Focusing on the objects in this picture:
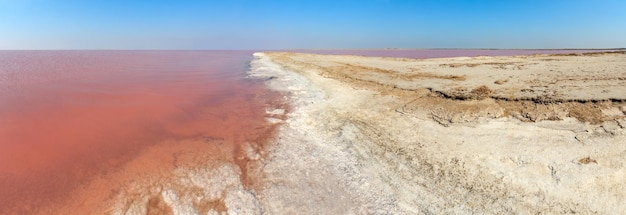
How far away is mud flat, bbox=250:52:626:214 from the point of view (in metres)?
4.16

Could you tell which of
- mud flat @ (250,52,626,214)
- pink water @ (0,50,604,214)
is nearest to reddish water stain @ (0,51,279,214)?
pink water @ (0,50,604,214)

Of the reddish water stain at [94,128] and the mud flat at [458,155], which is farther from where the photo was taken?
the reddish water stain at [94,128]

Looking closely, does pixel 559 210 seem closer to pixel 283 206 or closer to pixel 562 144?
pixel 562 144

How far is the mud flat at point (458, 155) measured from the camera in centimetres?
416

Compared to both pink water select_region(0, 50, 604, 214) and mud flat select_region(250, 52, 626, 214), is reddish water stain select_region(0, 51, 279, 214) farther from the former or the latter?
mud flat select_region(250, 52, 626, 214)

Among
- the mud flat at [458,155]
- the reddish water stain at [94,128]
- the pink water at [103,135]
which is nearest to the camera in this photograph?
the mud flat at [458,155]

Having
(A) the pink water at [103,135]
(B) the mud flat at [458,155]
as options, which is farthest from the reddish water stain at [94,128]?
(B) the mud flat at [458,155]

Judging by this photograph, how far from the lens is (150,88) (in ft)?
41.3

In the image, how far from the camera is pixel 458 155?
536cm

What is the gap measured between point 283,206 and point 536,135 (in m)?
4.69

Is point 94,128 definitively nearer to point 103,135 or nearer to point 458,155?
point 103,135

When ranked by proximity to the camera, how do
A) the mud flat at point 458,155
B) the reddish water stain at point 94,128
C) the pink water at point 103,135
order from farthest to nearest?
the reddish water stain at point 94,128
the pink water at point 103,135
the mud flat at point 458,155

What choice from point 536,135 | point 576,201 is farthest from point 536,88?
point 576,201

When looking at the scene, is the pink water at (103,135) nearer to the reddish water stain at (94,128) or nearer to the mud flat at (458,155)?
the reddish water stain at (94,128)
